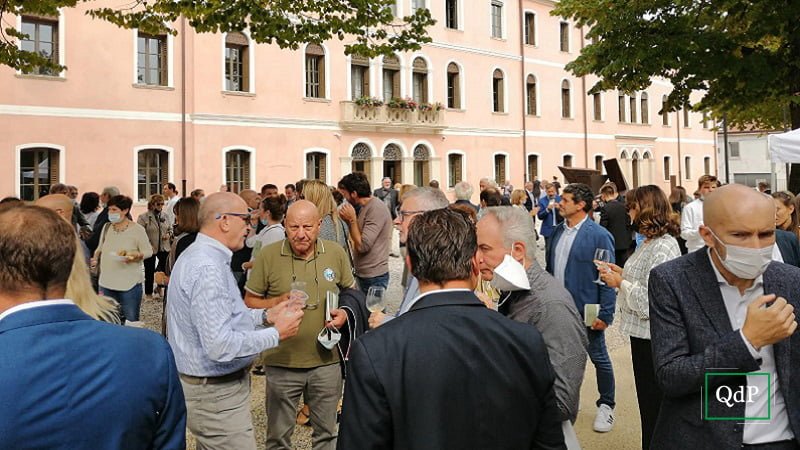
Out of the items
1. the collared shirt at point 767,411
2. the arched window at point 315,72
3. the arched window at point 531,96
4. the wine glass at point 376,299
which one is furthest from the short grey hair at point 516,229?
the arched window at point 531,96

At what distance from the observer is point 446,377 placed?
1.88m

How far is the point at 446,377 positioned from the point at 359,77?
88.9ft

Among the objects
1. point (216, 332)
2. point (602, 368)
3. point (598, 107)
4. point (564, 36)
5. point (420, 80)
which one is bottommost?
point (602, 368)

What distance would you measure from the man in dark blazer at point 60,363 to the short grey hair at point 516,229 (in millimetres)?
1710

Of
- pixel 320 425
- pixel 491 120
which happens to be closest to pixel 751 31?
pixel 320 425

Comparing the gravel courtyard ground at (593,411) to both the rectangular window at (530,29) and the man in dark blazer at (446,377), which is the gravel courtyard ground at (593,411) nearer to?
the man in dark blazer at (446,377)

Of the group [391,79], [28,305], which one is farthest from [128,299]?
[391,79]

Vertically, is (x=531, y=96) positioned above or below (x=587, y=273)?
above

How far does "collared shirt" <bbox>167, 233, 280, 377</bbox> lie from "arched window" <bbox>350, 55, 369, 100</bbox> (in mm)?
24669

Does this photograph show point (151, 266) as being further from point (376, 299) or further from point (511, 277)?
point (511, 277)

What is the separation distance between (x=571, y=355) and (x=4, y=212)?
2053mm

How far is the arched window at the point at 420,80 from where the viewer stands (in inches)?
1165

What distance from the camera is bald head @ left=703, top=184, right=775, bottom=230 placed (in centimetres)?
239

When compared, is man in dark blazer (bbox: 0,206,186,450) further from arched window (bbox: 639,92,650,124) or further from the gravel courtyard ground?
arched window (bbox: 639,92,650,124)
